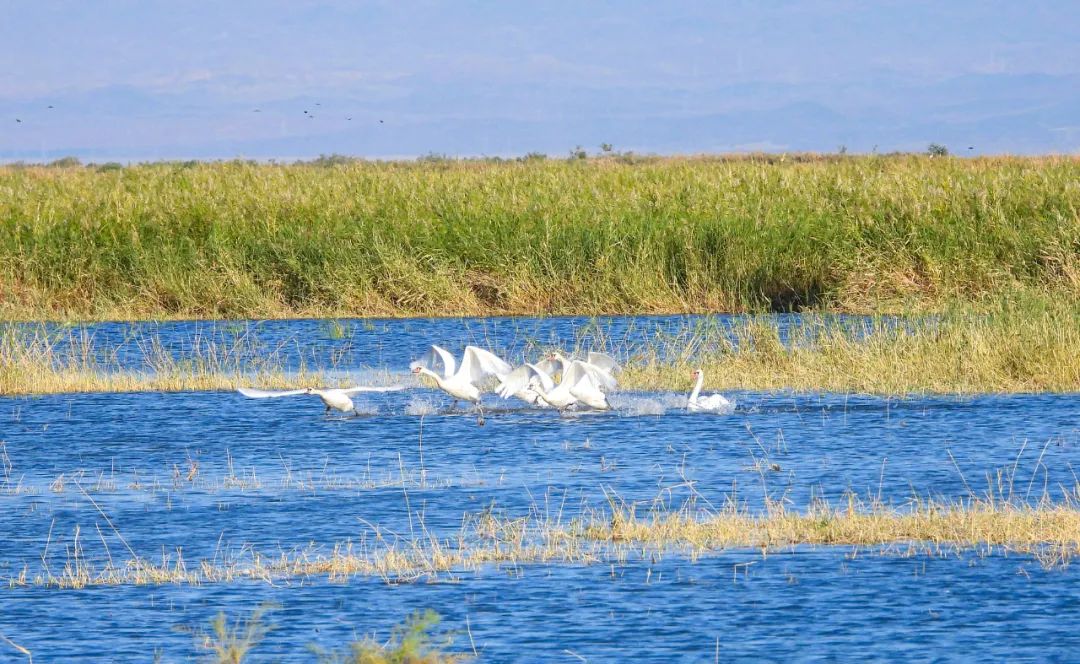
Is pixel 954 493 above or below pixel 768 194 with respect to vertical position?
below

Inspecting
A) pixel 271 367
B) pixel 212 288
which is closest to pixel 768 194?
pixel 212 288

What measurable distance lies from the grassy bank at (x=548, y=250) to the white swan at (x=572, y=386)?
8.72 metres

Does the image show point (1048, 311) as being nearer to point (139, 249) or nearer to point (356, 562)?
point (356, 562)

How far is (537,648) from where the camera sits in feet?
27.0

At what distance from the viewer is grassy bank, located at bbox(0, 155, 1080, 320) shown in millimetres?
25016

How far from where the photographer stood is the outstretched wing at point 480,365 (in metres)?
16.8

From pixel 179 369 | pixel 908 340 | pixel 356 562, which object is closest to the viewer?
pixel 356 562

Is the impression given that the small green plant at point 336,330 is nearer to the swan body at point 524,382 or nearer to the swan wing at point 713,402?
the swan body at point 524,382

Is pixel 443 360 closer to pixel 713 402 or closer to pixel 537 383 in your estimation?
pixel 537 383

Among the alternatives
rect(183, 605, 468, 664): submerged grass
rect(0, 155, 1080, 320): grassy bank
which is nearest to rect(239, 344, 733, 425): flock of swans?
rect(183, 605, 468, 664): submerged grass

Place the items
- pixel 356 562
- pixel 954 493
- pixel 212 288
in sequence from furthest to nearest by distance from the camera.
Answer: pixel 212 288 < pixel 954 493 < pixel 356 562

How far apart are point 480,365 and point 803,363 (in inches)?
157

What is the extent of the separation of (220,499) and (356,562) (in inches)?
117

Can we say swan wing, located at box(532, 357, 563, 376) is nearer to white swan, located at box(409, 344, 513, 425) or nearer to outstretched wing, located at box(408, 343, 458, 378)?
white swan, located at box(409, 344, 513, 425)
